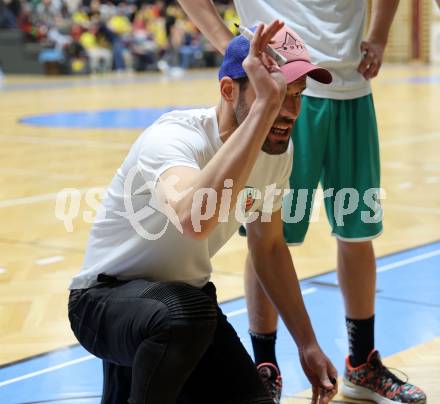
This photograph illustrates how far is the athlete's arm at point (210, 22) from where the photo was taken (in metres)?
2.90

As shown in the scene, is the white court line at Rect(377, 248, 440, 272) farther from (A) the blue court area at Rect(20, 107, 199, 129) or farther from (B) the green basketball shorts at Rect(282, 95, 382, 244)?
(A) the blue court area at Rect(20, 107, 199, 129)

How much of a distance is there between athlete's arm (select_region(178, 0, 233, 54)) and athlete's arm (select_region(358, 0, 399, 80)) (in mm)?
455

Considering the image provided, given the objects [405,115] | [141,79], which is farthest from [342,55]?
[141,79]

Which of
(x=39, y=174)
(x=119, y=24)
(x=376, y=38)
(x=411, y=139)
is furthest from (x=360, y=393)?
(x=119, y=24)

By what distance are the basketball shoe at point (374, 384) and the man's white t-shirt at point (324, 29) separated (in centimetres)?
85

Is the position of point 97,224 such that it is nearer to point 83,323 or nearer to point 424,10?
point 83,323

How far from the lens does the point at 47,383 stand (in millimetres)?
3027

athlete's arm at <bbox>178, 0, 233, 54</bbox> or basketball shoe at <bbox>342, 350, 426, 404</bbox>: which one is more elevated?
athlete's arm at <bbox>178, 0, 233, 54</bbox>

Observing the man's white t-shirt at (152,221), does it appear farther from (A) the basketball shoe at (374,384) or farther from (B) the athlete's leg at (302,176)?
(A) the basketball shoe at (374,384)

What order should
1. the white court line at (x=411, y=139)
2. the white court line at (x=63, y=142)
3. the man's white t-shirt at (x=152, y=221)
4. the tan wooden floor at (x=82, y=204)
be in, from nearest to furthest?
the man's white t-shirt at (x=152, y=221) < the tan wooden floor at (x=82, y=204) < the white court line at (x=411, y=139) < the white court line at (x=63, y=142)

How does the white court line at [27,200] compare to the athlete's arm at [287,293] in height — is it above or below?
below

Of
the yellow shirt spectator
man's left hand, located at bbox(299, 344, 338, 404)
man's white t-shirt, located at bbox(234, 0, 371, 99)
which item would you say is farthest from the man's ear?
the yellow shirt spectator

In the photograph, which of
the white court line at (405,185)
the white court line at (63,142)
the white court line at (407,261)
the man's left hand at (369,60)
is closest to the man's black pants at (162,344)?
the man's left hand at (369,60)

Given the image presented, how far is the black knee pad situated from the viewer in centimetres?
216
